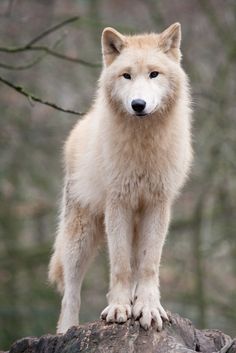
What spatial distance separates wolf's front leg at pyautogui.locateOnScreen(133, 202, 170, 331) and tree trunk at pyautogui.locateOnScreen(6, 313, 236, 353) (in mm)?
433

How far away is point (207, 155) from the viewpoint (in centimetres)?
1523

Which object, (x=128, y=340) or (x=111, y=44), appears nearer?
(x=128, y=340)

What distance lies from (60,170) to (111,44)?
8632mm

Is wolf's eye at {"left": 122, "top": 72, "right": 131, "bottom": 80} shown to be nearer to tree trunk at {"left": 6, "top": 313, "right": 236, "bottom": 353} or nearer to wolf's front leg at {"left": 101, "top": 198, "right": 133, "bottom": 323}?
wolf's front leg at {"left": 101, "top": 198, "right": 133, "bottom": 323}

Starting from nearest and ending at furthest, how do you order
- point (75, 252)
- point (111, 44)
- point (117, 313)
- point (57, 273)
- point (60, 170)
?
point (117, 313)
point (111, 44)
point (75, 252)
point (57, 273)
point (60, 170)

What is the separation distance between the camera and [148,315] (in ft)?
26.2

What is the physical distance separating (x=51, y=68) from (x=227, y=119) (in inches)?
150

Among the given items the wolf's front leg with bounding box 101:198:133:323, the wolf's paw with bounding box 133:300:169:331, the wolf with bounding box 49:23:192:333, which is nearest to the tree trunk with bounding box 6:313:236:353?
the wolf's paw with bounding box 133:300:169:331

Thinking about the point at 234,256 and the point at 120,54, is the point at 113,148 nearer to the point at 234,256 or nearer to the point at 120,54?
the point at 120,54

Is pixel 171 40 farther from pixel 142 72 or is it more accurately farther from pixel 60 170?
pixel 60 170

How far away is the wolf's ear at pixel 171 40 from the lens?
884 centimetres

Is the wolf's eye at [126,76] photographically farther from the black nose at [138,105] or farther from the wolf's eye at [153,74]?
the black nose at [138,105]

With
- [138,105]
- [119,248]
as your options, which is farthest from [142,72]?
[119,248]

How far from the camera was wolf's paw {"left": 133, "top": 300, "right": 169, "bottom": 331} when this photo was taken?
7.92 metres
